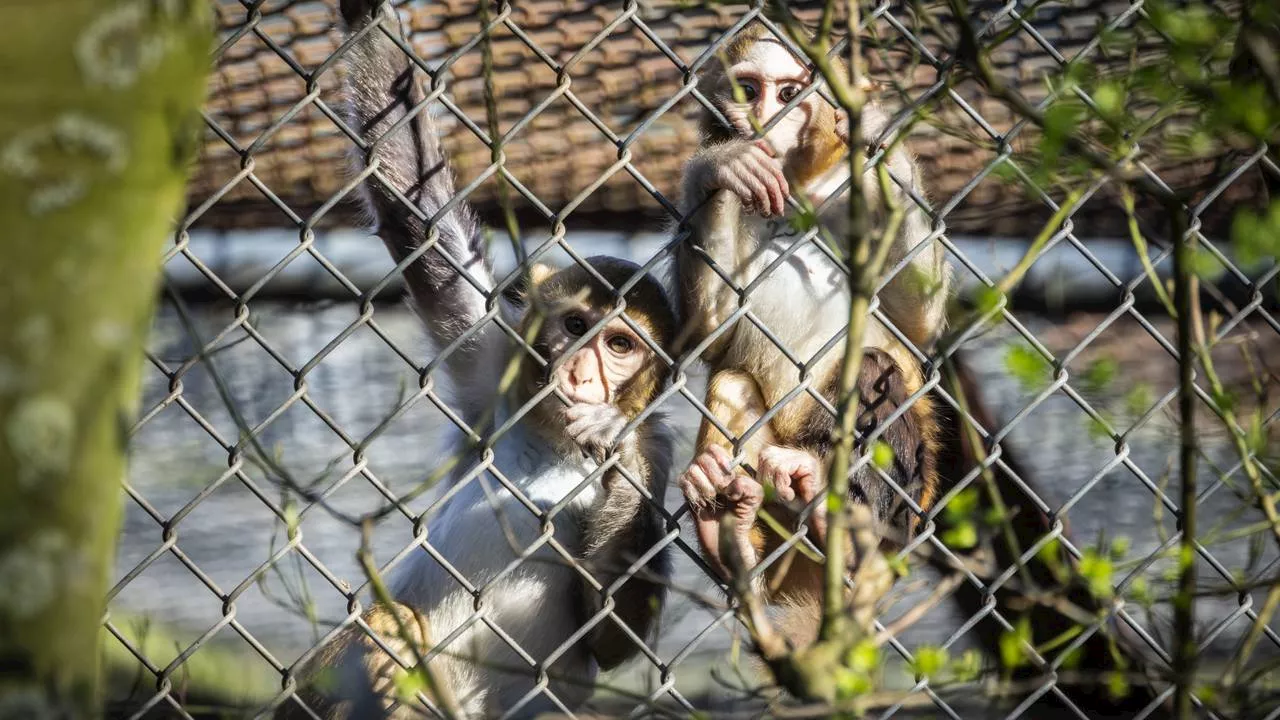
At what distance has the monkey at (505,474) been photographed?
355cm

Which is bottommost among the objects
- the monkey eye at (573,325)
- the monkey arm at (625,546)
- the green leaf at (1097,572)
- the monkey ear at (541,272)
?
the monkey arm at (625,546)

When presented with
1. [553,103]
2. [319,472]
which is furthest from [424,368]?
[319,472]

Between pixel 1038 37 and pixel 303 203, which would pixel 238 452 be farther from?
pixel 303 203

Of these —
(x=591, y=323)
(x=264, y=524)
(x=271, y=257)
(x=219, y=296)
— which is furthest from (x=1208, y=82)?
(x=264, y=524)

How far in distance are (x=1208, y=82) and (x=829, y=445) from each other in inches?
A: 66.7

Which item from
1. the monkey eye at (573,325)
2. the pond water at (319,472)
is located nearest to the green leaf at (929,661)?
the monkey eye at (573,325)

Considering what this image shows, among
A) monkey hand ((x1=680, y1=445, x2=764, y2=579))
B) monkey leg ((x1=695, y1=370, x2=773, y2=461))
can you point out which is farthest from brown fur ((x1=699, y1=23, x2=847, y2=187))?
monkey hand ((x1=680, y1=445, x2=764, y2=579))

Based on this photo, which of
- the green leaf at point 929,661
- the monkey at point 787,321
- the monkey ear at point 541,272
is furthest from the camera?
the monkey ear at point 541,272

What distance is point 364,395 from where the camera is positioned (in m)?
6.26

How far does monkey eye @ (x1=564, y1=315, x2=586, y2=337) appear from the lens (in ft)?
12.7

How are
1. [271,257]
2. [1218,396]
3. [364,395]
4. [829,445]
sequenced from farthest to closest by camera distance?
[364,395] < [271,257] < [829,445] < [1218,396]

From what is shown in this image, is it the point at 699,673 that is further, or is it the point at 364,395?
the point at 699,673

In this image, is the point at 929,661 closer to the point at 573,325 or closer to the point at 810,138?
the point at 573,325

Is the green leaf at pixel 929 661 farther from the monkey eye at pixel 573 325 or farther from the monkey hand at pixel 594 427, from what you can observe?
the monkey eye at pixel 573 325
